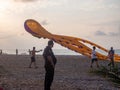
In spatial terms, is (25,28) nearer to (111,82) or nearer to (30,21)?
(30,21)

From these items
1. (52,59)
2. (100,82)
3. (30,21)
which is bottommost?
(100,82)

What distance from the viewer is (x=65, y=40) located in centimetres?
4444

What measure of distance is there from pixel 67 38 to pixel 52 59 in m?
30.8

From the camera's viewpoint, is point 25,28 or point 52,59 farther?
point 25,28

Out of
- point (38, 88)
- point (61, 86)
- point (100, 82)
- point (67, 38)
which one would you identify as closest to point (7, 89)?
point (38, 88)

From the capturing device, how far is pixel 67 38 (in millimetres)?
45656

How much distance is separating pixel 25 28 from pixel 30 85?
29.1m

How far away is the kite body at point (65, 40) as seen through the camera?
141 feet

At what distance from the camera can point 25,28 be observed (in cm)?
4731

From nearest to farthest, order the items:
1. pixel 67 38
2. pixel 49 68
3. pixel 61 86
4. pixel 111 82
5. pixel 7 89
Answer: pixel 49 68 < pixel 7 89 < pixel 61 86 < pixel 111 82 < pixel 67 38

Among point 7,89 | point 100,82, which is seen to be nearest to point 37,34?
point 100,82

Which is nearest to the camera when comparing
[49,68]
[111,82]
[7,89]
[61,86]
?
[49,68]

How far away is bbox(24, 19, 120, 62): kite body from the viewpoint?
43.0 meters

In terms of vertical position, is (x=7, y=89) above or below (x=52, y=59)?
below
